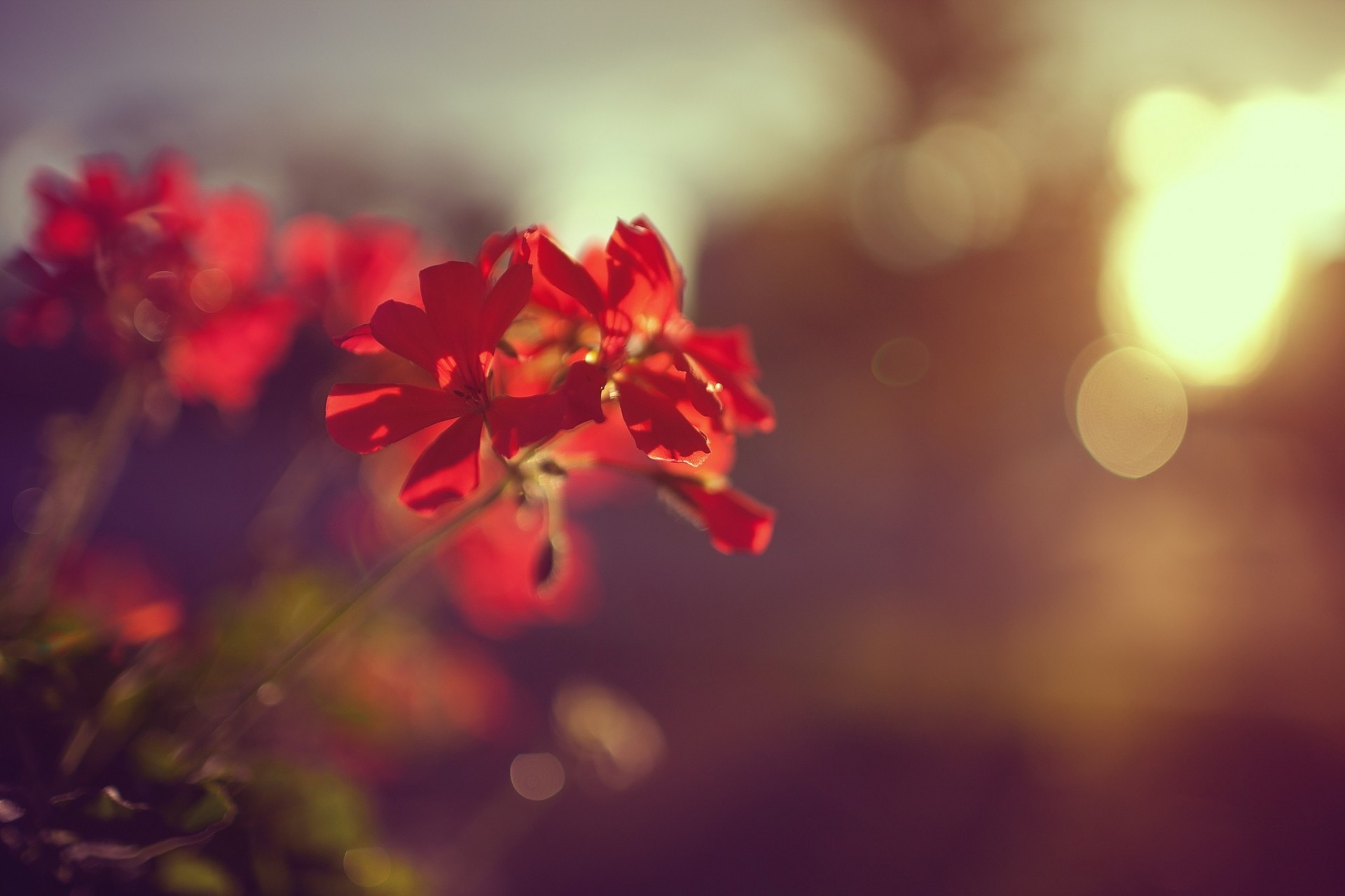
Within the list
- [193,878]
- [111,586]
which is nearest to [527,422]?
[193,878]

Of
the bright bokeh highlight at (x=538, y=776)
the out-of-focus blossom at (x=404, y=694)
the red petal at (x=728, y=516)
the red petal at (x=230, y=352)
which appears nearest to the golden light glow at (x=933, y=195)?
the out-of-focus blossom at (x=404, y=694)

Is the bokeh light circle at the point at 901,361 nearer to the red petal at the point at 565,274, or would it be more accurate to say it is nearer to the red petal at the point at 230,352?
the red petal at the point at 230,352

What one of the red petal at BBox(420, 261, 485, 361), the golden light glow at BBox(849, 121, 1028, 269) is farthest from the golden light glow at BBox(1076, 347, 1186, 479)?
the red petal at BBox(420, 261, 485, 361)

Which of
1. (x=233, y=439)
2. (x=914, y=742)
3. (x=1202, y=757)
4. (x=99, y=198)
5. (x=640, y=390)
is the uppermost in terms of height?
(x=1202, y=757)

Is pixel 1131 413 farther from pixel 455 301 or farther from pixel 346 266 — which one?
pixel 455 301

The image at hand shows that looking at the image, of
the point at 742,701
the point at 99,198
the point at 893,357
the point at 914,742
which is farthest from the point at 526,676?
the point at 99,198

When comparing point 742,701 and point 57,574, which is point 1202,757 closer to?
point 742,701
